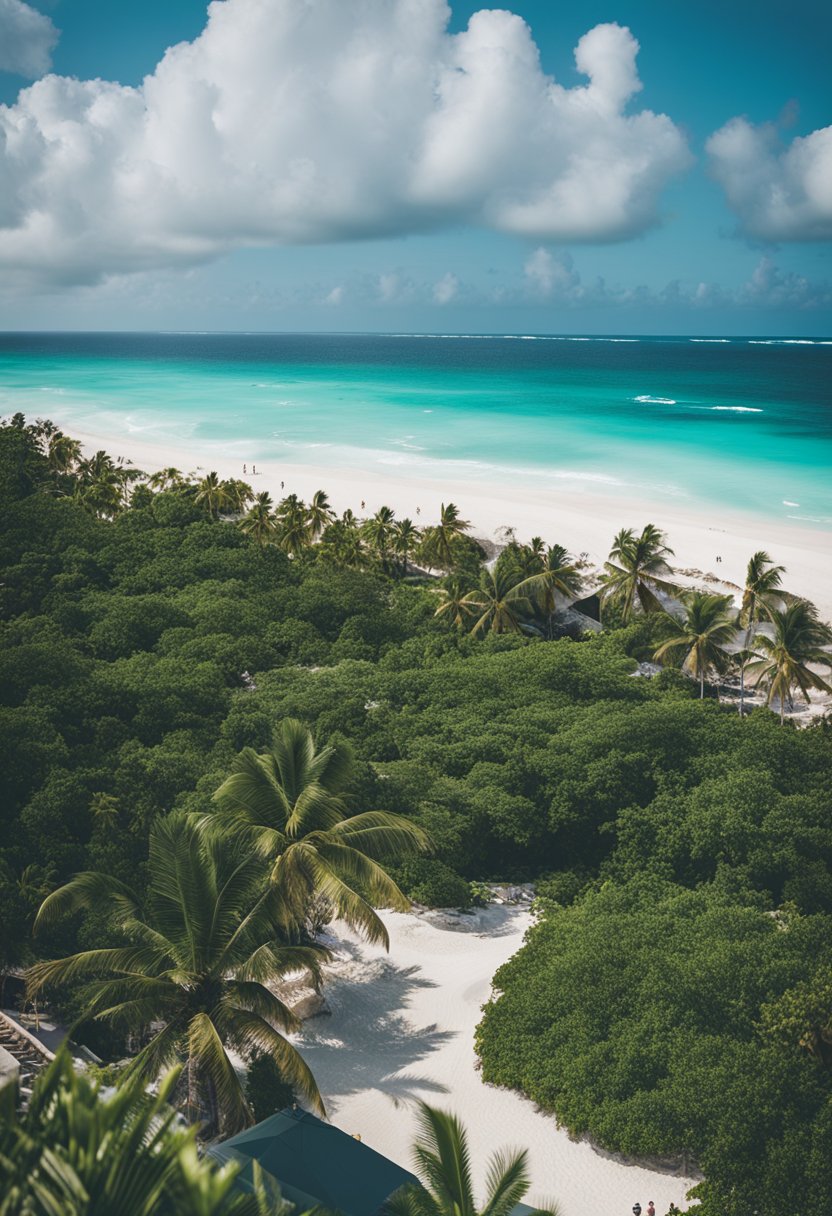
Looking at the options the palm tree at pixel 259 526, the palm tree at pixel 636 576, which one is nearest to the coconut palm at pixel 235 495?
the palm tree at pixel 259 526

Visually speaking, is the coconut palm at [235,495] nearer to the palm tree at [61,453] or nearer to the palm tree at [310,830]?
the palm tree at [61,453]

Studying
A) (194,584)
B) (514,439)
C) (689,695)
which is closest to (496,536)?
(194,584)

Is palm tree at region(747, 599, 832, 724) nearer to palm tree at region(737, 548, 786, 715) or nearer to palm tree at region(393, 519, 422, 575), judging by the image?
palm tree at region(737, 548, 786, 715)

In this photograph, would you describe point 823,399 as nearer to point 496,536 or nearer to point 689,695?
point 496,536

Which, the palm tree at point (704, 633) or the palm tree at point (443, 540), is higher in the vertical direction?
the palm tree at point (443, 540)

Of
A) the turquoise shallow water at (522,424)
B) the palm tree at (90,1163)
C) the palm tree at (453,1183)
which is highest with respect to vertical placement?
the turquoise shallow water at (522,424)

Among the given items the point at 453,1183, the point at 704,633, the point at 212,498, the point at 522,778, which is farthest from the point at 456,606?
the point at 453,1183

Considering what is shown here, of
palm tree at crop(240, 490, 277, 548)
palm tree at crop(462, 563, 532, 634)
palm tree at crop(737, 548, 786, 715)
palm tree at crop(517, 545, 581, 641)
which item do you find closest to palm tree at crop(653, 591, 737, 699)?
palm tree at crop(737, 548, 786, 715)

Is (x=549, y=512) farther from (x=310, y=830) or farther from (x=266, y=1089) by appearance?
(x=266, y=1089)
